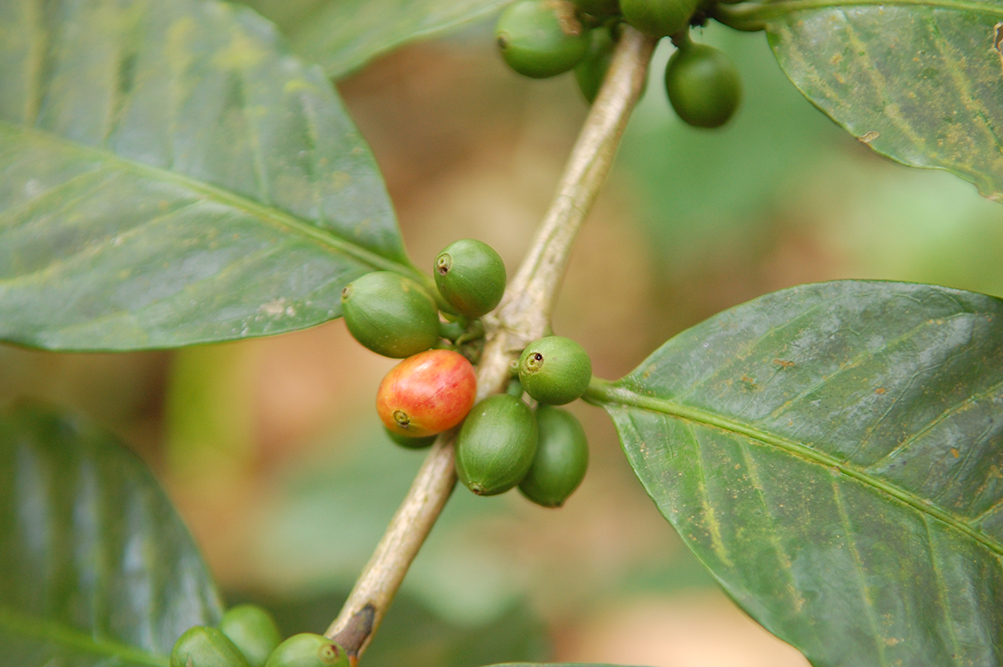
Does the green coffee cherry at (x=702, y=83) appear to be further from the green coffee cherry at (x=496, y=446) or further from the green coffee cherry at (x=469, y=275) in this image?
the green coffee cherry at (x=496, y=446)

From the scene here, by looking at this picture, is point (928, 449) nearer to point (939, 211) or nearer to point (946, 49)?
point (946, 49)

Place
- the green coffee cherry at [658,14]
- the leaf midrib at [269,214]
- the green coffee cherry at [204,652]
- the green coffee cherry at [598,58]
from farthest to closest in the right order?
the green coffee cherry at [598,58], the leaf midrib at [269,214], the green coffee cherry at [658,14], the green coffee cherry at [204,652]

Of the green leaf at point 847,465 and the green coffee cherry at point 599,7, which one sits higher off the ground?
the green coffee cherry at point 599,7

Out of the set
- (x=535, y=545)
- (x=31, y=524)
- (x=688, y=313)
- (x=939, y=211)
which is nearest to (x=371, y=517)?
(x=535, y=545)

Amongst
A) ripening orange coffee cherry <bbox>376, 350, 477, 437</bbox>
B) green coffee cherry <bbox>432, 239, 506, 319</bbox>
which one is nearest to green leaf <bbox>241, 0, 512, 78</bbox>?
green coffee cherry <bbox>432, 239, 506, 319</bbox>

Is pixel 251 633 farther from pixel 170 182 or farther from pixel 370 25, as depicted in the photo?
pixel 370 25

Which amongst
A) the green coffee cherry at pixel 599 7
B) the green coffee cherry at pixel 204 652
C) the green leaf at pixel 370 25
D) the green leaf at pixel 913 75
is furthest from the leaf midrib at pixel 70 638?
the green leaf at pixel 913 75

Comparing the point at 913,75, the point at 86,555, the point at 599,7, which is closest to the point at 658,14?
the point at 599,7

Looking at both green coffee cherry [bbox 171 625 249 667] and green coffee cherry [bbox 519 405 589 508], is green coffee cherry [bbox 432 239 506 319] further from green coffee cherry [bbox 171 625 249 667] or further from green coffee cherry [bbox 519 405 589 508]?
green coffee cherry [bbox 171 625 249 667]
